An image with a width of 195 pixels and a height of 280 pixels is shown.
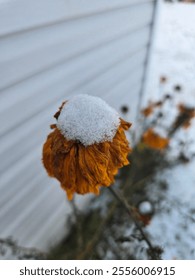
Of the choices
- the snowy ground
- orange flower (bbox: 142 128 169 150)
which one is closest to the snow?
the snowy ground

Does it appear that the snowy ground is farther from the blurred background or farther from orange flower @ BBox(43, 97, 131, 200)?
orange flower @ BBox(43, 97, 131, 200)

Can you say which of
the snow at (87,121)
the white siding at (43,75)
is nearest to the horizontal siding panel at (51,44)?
the white siding at (43,75)

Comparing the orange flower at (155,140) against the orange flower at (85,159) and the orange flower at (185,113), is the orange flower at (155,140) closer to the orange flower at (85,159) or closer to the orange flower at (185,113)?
the orange flower at (185,113)

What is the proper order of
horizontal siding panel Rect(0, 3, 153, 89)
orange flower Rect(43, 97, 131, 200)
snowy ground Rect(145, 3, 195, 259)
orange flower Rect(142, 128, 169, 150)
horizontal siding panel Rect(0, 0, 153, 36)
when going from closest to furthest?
1. orange flower Rect(43, 97, 131, 200)
2. horizontal siding panel Rect(0, 0, 153, 36)
3. horizontal siding panel Rect(0, 3, 153, 89)
4. snowy ground Rect(145, 3, 195, 259)
5. orange flower Rect(142, 128, 169, 150)

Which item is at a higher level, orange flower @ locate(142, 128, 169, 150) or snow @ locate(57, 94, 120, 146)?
snow @ locate(57, 94, 120, 146)

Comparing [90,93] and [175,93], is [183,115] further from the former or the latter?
[90,93]

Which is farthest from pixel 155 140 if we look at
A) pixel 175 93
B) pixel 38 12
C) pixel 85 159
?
pixel 85 159

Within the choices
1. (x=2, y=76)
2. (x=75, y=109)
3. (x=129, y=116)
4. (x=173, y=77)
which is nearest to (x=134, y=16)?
(x=173, y=77)
